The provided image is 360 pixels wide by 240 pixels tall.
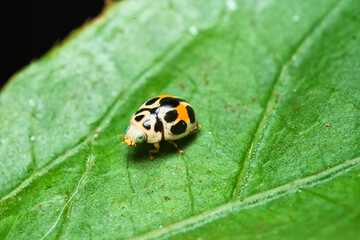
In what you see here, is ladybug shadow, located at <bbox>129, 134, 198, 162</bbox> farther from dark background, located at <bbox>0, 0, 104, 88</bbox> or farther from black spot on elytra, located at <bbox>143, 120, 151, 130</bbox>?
dark background, located at <bbox>0, 0, 104, 88</bbox>

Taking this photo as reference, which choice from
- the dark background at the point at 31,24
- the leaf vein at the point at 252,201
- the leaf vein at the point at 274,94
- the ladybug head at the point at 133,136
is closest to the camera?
the leaf vein at the point at 252,201

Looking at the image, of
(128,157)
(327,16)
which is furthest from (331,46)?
(128,157)

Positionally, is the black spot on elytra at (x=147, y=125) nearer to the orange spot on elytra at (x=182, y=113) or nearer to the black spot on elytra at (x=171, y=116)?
the black spot on elytra at (x=171, y=116)

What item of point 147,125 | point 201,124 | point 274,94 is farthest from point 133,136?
point 274,94

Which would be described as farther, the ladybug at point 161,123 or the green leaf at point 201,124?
the ladybug at point 161,123

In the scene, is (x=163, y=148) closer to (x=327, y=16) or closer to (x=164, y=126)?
(x=164, y=126)

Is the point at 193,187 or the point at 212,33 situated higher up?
the point at 212,33

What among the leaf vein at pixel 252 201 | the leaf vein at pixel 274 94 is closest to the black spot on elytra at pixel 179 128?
the leaf vein at pixel 274 94
